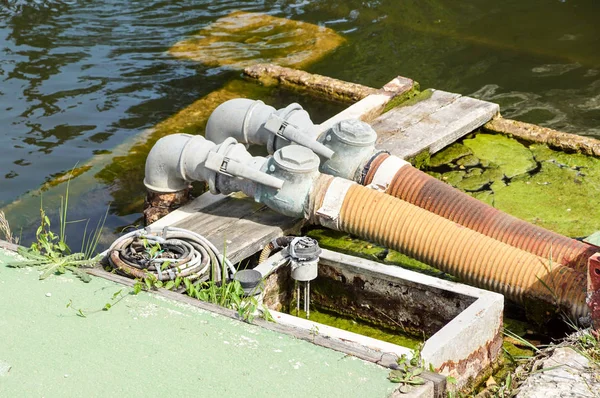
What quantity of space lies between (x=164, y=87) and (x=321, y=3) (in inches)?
136

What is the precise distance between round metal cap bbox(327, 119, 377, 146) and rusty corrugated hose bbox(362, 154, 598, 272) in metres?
0.15

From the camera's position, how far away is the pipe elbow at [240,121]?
19.9 feet

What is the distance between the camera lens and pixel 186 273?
475 cm

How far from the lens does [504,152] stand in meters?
7.28

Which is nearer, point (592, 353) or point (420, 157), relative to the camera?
Result: point (592, 353)

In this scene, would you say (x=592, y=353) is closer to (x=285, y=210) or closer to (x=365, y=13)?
(x=285, y=210)

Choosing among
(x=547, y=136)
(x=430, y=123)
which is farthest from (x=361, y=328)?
(x=547, y=136)

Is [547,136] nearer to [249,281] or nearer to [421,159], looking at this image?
[421,159]

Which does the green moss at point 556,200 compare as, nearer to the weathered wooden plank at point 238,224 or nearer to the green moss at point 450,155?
the green moss at point 450,155

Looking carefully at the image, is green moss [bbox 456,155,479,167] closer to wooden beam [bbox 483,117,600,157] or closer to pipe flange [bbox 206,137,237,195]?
wooden beam [bbox 483,117,600,157]

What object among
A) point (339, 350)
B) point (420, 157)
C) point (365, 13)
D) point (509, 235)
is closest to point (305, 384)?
point (339, 350)

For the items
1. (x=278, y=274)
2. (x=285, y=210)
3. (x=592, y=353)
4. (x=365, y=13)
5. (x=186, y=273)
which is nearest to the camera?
(x=592, y=353)

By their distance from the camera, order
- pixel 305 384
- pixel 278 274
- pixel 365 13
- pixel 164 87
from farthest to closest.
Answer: pixel 365 13, pixel 164 87, pixel 278 274, pixel 305 384

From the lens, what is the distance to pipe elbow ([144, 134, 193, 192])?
5.68 metres
